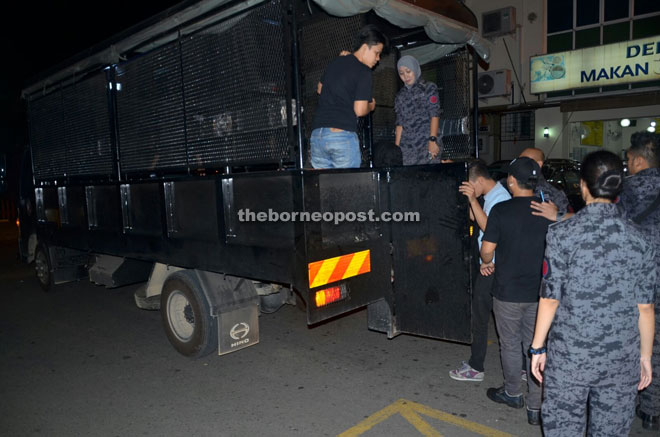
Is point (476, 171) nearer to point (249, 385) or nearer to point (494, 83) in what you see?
point (249, 385)

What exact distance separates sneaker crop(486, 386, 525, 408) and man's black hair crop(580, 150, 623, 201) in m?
2.17

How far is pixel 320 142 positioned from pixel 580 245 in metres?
2.31

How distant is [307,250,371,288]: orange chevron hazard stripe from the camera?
3598 millimetres

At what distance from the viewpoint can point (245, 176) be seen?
13.2 ft

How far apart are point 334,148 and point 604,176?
2177 millimetres

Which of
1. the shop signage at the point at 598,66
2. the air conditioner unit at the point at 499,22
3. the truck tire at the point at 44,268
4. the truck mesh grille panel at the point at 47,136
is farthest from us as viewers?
the air conditioner unit at the point at 499,22

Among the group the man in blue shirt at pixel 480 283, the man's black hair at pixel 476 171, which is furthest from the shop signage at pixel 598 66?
the man's black hair at pixel 476 171

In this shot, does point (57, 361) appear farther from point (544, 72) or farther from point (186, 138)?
point (544, 72)

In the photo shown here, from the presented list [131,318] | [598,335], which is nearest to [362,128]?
Answer: [598,335]

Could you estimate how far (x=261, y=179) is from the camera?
153 inches

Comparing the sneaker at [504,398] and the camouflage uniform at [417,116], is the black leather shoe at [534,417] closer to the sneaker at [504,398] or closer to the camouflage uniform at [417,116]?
the sneaker at [504,398]

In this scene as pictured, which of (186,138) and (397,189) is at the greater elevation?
(186,138)

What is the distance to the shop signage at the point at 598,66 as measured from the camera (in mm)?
16312

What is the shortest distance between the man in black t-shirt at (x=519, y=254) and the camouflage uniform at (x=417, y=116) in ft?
4.76
